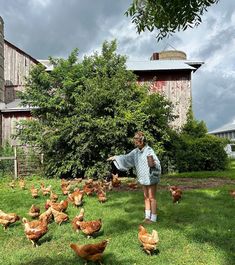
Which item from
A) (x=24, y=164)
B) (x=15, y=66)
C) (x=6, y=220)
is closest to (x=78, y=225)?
(x=6, y=220)

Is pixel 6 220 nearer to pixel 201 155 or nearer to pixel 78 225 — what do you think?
pixel 78 225

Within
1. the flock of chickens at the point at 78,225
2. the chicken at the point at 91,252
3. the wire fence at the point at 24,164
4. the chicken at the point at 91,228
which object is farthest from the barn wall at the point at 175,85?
the chicken at the point at 91,252

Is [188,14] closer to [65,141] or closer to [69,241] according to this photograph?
[69,241]

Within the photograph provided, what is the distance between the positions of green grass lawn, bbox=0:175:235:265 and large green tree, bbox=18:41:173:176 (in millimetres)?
5678

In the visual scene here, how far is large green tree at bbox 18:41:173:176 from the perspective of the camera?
15.4m

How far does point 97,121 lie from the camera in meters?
15.1

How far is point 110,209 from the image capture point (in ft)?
28.7

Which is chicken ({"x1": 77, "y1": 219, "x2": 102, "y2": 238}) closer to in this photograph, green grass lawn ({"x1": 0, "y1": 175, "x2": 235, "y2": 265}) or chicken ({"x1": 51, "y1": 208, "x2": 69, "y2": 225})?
green grass lawn ({"x1": 0, "y1": 175, "x2": 235, "y2": 265})

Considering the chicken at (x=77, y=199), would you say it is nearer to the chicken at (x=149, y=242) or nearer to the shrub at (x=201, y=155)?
the chicken at (x=149, y=242)

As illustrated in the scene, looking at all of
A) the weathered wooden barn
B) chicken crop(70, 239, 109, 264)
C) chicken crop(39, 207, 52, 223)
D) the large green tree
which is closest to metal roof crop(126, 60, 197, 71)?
the weathered wooden barn

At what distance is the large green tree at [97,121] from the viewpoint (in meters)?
15.4

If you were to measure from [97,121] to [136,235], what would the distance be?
8852 millimetres

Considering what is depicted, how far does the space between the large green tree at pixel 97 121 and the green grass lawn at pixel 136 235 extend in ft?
18.6

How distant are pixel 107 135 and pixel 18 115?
9.98 m
